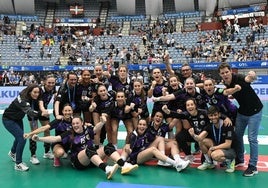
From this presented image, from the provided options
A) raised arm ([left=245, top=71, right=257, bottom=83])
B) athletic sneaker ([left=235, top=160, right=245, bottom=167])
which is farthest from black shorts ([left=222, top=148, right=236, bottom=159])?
raised arm ([left=245, top=71, right=257, bottom=83])

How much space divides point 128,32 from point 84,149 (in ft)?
106

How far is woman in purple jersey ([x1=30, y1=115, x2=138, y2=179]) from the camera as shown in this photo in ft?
17.5

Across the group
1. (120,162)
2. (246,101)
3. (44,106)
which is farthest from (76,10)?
(246,101)

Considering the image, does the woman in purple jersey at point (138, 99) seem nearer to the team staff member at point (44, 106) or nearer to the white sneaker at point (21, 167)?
the team staff member at point (44, 106)

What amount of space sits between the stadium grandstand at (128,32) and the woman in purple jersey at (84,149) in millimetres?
18207

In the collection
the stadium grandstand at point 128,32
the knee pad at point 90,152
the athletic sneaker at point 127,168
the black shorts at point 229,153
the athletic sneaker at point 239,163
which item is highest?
the stadium grandstand at point 128,32

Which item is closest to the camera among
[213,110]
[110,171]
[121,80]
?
[110,171]

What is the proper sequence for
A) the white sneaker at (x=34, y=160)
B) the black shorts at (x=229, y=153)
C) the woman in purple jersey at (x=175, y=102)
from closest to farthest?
the black shorts at (x=229, y=153) < the white sneaker at (x=34, y=160) < the woman in purple jersey at (x=175, y=102)

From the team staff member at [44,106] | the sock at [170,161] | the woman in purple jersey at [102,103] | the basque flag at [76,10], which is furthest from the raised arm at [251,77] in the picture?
the basque flag at [76,10]

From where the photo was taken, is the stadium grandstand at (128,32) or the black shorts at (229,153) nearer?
the black shorts at (229,153)

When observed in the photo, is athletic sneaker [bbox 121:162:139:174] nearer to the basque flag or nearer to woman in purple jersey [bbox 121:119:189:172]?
woman in purple jersey [bbox 121:119:189:172]

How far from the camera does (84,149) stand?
546cm

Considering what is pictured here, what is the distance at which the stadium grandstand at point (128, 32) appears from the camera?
27.0 metres

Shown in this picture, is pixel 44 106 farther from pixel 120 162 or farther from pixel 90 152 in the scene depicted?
pixel 120 162
